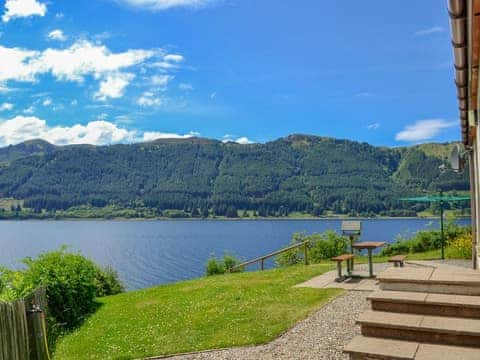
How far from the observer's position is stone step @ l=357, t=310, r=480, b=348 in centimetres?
533

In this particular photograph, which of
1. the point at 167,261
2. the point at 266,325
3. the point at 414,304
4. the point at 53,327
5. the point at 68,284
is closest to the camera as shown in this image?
the point at 414,304

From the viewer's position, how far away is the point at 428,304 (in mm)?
6035

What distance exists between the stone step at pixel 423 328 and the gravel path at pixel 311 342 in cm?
71

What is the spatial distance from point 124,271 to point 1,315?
155 feet

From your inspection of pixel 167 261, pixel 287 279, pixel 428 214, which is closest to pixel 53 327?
pixel 287 279

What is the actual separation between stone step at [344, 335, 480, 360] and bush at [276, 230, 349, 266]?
1520 centimetres

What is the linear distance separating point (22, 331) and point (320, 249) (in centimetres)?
1578

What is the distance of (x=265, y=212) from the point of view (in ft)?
606

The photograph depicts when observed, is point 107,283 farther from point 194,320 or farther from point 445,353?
point 445,353

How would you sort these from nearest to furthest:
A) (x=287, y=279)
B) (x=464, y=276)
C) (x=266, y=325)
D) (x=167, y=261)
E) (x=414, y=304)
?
(x=414, y=304) → (x=464, y=276) → (x=266, y=325) → (x=287, y=279) → (x=167, y=261)

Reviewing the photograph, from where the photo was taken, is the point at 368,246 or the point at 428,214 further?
the point at 428,214

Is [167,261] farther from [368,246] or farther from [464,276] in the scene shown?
[464,276]

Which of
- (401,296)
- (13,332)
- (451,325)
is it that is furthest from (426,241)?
(13,332)

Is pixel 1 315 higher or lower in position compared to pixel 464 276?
lower
